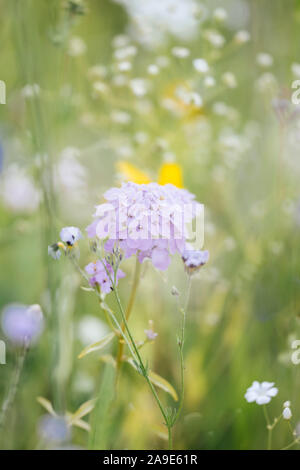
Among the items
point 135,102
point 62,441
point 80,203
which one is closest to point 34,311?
point 62,441

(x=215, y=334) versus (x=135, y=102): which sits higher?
(x=135, y=102)

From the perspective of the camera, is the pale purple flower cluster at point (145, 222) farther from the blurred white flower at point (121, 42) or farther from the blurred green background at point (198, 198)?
the blurred white flower at point (121, 42)

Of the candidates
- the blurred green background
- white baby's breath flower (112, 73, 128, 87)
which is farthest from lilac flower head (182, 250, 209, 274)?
white baby's breath flower (112, 73, 128, 87)

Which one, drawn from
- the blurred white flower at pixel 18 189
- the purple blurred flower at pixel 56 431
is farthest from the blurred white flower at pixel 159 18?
the purple blurred flower at pixel 56 431

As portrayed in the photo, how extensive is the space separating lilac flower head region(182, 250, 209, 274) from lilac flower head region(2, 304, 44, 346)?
0.13m

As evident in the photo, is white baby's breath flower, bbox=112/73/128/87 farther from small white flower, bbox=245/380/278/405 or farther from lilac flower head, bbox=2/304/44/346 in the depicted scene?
small white flower, bbox=245/380/278/405

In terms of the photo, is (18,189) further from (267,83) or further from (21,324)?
(267,83)

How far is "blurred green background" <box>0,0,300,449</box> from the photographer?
0.57 meters

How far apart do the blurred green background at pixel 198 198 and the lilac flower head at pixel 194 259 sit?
11 cm

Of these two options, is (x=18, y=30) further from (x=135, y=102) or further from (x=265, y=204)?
(x=265, y=204)

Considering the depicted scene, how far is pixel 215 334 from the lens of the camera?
2.20 ft

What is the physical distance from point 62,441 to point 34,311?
0.61 ft

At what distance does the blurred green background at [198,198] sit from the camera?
57 centimetres

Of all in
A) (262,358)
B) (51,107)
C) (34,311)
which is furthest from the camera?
(51,107)
